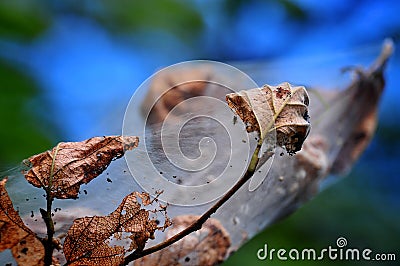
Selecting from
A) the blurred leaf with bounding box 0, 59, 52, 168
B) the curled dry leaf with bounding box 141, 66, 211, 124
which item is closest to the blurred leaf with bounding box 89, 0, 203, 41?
the blurred leaf with bounding box 0, 59, 52, 168

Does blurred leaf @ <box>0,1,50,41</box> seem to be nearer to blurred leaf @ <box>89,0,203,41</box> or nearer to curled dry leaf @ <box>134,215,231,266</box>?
blurred leaf @ <box>89,0,203,41</box>

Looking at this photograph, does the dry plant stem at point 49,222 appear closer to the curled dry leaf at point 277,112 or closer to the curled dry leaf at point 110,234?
the curled dry leaf at point 110,234

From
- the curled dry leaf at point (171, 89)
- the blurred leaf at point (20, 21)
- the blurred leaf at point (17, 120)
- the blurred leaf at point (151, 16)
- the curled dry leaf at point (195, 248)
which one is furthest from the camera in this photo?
the blurred leaf at point (151, 16)

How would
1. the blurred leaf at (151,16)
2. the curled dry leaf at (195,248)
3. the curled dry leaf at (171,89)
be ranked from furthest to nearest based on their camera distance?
the blurred leaf at (151,16) < the curled dry leaf at (171,89) < the curled dry leaf at (195,248)

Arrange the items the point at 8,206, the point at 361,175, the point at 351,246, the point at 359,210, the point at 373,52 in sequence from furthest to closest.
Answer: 1. the point at 361,175
2. the point at 359,210
3. the point at 351,246
4. the point at 373,52
5. the point at 8,206

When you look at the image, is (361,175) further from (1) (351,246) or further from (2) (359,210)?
(1) (351,246)

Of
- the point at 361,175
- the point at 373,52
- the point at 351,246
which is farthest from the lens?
the point at 361,175

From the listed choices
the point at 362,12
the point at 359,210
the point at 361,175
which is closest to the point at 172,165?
the point at 359,210

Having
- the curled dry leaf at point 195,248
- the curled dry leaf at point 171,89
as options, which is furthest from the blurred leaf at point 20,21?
the curled dry leaf at point 195,248
